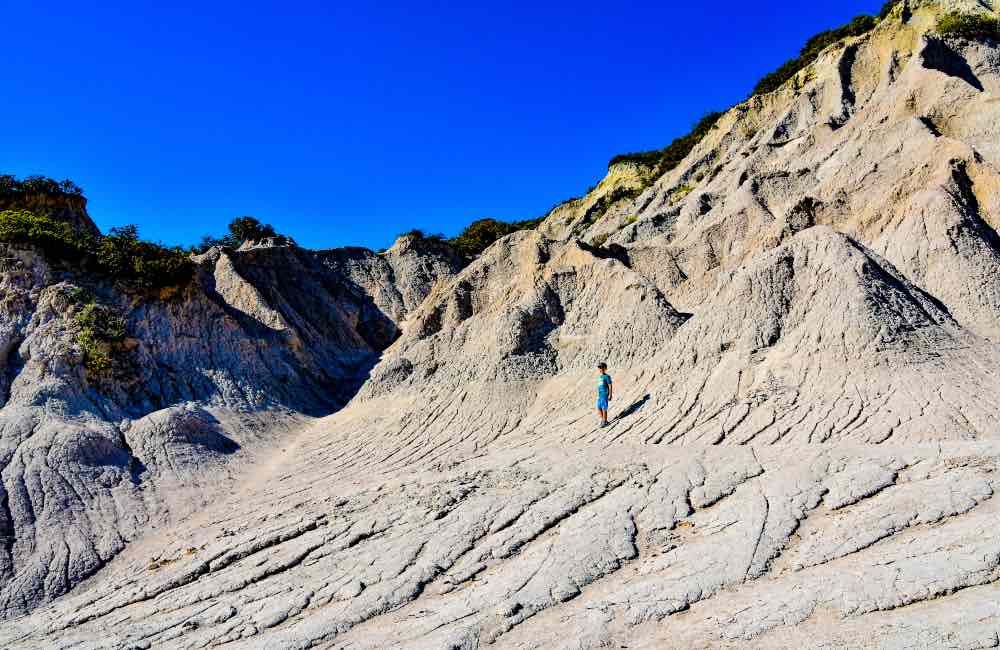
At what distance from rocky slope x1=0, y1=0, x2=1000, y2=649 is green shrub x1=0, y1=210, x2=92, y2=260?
1407mm

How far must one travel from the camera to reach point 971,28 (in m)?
27.7

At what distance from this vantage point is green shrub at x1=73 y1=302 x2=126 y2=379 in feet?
55.6

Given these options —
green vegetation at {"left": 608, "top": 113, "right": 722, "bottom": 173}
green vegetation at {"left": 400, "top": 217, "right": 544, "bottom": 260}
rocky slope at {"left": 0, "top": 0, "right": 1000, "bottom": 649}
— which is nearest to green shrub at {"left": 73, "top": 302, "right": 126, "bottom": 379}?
rocky slope at {"left": 0, "top": 0, "right": 1000, "bottom": 649}

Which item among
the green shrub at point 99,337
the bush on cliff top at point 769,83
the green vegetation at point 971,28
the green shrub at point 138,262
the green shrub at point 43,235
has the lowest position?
the green shrub at point 99,337

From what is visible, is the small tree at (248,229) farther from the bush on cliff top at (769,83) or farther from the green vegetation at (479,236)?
the bush on cliff top at (769,83)


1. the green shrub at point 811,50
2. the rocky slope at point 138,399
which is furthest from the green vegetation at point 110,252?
the green shrub at point 811,50

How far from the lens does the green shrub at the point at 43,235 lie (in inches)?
739

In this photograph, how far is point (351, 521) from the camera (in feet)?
31.3

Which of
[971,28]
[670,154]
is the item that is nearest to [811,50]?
[670,154]

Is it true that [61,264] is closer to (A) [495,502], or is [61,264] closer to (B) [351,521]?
A: (B) [351,521]

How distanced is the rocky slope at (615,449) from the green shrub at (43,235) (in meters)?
1.41

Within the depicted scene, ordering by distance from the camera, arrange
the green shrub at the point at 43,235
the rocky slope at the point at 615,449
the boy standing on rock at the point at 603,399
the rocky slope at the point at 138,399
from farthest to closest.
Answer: the green shrub at the point at 43,235 < the boy standing on rock at the point at 603,399 < the rocky slope at the point at 138,399 < the rocky slope at the point at 615,449

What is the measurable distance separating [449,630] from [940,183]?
17.0m

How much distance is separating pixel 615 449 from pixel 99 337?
49.3 ft
